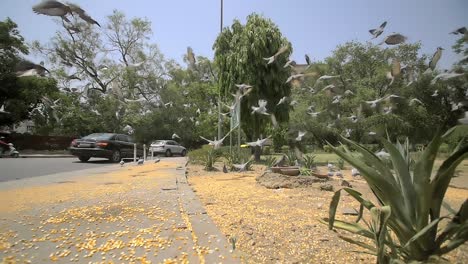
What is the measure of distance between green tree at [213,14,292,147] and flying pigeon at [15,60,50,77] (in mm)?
10932

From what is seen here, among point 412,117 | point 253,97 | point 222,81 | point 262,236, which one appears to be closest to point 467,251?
point 262,236

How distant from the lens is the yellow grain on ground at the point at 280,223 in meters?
Answer: 3.08

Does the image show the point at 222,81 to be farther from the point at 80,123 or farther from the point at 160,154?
the point at 80,123

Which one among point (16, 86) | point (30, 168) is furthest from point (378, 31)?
point (16, 86)

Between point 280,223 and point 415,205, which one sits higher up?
point 415,205

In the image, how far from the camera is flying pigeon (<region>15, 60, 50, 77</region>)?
17.9 ft

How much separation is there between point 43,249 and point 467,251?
12.6ft

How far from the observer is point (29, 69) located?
5598 millimetres

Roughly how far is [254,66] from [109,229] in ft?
42.5

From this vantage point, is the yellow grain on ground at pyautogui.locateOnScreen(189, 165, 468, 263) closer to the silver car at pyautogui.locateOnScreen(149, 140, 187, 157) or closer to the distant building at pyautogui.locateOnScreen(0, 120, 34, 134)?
the silver car at pyautogui.locateOnScreen(149, 140, 187, 157)


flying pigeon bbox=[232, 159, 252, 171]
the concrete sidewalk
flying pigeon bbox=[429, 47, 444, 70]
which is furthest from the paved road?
flying pigeon bbox=[429, 47, 444, 70]

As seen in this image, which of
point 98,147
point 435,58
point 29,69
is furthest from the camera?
point 98,147

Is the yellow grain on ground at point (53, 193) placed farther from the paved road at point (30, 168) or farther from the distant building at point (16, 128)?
the distant building at point (16, 128)

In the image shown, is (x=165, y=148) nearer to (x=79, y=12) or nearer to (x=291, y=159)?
(x=291, y=159)
